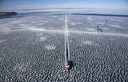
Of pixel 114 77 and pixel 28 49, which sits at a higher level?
pixel 28 49

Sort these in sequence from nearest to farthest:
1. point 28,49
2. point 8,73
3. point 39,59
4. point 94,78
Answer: point 94,78, point 8,73, point 39,59, point 28,49

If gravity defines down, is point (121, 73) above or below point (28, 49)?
below

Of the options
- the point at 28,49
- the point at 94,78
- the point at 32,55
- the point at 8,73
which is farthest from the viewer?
the point at 28,49

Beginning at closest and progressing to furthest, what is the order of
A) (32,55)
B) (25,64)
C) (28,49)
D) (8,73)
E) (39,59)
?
1. (8,73)
2. (25,64)
3. (39,59)
4. (32,55)
5. (28,49)

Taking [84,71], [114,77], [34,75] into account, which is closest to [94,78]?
[84,71]

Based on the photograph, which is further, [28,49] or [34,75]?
[28,49]

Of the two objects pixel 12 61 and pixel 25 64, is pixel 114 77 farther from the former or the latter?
pixel 12 61

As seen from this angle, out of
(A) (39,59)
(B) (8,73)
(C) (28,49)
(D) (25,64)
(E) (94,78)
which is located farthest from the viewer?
(C) (28,49)

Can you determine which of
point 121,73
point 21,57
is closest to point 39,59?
point 21,57

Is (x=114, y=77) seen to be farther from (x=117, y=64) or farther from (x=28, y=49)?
(x=28, y=49)
